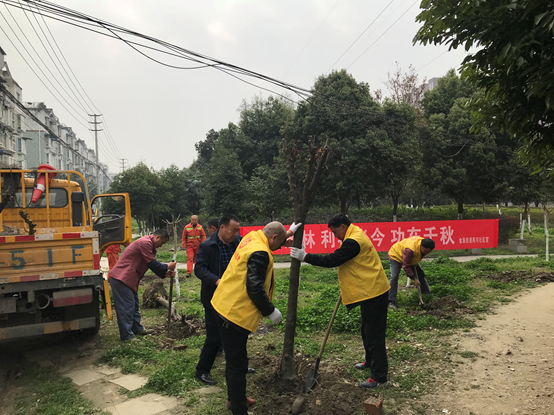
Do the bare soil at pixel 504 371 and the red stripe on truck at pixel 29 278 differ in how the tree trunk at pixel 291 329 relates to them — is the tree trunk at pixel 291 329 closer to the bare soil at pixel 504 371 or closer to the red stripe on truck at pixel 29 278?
the bare soil at pixel 504 371

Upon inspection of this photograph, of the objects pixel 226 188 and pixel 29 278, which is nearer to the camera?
pixel 29 278

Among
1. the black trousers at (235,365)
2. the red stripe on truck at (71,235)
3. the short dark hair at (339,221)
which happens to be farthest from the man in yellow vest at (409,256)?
the red stripe on truck at (71,235)

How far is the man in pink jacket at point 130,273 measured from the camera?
554cm

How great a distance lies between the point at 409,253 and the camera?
21.4ft

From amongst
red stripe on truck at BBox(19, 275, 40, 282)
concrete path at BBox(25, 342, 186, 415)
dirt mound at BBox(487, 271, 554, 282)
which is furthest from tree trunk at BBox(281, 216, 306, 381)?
dirt mound at BBox(487, 271, 554, 282)

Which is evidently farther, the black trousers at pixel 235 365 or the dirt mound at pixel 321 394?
the dirt mound at pixel 321 394

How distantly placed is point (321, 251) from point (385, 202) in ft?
87.4

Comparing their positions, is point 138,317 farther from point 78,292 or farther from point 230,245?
point 230,245

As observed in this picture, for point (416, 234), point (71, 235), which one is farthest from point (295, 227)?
point (416, 234)

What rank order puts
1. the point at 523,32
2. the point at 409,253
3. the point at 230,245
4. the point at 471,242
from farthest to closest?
the point at 471,242 → the point at 409,253 → the point at 230,245 → the point at 523,32

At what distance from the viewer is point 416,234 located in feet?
43.4

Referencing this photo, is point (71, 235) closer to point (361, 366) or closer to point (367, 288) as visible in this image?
point (367, 288)

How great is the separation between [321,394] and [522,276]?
27.5ft

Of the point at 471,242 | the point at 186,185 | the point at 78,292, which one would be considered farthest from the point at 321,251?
the point at 186,185
